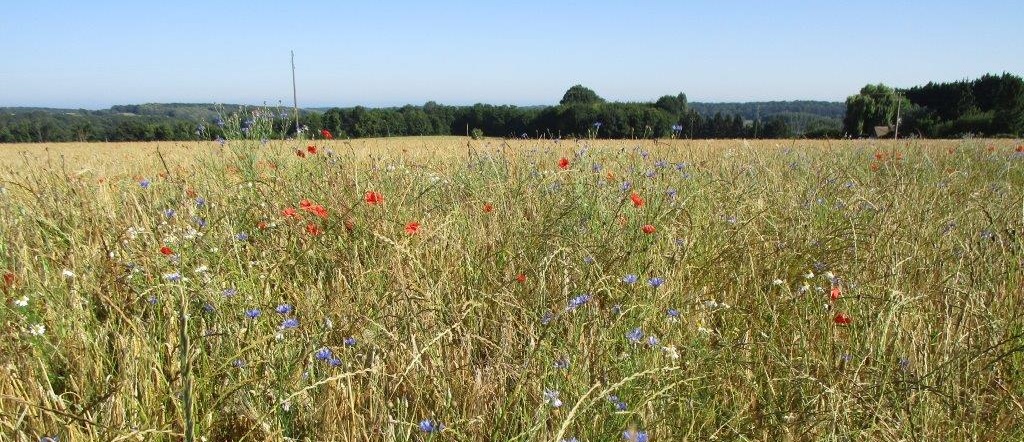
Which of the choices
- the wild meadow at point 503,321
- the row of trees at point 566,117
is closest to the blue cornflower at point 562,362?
the wild meadow at point 503,321

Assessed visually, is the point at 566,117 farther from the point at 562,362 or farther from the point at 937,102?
the point at 562,362

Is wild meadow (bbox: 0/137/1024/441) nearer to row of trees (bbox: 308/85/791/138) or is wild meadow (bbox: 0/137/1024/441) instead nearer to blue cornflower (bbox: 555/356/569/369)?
blue cornflower (bbox: 555/356/569/369)

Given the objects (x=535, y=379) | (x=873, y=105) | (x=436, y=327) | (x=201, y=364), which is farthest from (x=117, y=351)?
(x=873, y=105)

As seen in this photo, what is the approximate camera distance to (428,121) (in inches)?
1435

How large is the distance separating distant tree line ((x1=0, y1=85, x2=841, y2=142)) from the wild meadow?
260 cm

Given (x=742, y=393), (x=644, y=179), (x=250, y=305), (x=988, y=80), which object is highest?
(x=988, y=80)

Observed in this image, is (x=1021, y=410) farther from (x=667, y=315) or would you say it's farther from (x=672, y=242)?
(x=672, y=242)

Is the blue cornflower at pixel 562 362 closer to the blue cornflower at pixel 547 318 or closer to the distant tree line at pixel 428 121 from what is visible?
the blue cornflower at pixel 547 318

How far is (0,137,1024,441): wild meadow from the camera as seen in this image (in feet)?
4.35

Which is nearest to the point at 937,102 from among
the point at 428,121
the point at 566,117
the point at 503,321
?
the point at 566,117

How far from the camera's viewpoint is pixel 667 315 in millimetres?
1813

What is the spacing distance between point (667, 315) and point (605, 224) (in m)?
0.80

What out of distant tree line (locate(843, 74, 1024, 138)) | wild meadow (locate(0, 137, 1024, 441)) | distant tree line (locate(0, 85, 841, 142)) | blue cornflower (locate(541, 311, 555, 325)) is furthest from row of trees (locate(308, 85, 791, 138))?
blue cornflower (locate(541, 311, 555, 325))

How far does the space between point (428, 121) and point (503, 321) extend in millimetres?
35572
